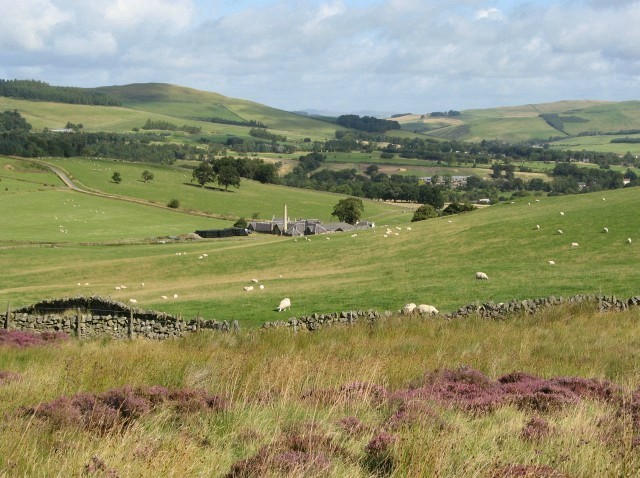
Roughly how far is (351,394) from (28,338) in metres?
15.2

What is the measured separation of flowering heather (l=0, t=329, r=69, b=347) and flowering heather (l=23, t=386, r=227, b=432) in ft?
37.5

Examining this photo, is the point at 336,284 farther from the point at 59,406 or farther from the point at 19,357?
the point at 59,406

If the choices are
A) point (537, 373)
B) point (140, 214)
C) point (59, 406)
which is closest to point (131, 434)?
point (59, 406)

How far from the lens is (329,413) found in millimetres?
8688

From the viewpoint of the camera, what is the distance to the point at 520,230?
4284cm

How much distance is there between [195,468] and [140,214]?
370 feet

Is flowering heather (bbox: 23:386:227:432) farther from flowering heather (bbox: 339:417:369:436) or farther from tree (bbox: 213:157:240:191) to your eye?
tree (bbox: 213:157:240:191)

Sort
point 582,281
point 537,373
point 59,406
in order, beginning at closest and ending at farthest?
point 59,406, point 537,373, point 582,281

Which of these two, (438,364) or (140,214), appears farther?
(140,214)

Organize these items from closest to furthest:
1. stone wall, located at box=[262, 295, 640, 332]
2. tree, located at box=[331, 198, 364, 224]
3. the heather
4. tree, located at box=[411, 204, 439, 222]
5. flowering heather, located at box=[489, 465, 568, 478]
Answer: flowering heather, located at box=[489, 465, 568, 478], the heather, stone wall, located at box=[262, 295, 640, 332], tree, located at box=[411, 204, 439, 222], tree, located at box=[331, 198, 364, 224]

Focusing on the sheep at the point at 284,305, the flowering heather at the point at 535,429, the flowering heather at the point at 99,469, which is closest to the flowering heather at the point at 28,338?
the sheep at the point at 284,305

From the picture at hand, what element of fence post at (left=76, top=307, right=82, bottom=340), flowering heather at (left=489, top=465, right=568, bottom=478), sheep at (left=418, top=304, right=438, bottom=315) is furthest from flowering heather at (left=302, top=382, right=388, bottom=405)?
fence post at (left=76, top=307, right=82, bottom=340)

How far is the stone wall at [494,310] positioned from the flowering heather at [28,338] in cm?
677

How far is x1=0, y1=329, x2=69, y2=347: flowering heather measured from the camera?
66.2ft
